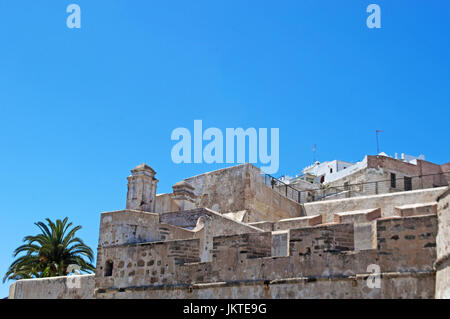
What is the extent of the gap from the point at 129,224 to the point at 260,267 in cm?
360

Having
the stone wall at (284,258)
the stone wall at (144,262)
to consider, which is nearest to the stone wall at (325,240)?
the stone wall at (284,258)

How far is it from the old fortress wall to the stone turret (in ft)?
0.08

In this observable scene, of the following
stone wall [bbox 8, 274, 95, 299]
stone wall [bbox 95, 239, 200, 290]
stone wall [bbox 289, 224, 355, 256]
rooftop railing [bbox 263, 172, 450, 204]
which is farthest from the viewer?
rooftop railing [bbox 263, 172, 450, 204]

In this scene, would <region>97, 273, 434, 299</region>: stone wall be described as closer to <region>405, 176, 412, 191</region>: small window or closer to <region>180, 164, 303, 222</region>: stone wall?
<region>180, 164, 303, 222</region>: stone wall

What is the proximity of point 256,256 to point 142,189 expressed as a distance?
15.8 ft

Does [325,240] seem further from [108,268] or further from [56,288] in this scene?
[56,288]

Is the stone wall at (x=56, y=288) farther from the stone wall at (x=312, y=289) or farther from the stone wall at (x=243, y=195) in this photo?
the stone wall at (x=243, y=195)

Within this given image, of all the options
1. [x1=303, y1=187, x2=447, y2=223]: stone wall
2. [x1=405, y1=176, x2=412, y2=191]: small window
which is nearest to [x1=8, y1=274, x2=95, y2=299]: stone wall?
[x1=303, y1=187, x2=447, y2=223]: stone wall

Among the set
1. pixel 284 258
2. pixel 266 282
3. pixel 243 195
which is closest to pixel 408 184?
pixel 243 195

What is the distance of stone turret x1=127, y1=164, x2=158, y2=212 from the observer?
15.6 m

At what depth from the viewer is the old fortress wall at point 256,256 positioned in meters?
9.96

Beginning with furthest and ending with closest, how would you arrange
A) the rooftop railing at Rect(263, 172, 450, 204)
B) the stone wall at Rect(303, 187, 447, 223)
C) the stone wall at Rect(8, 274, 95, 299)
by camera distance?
1. the rooftop railing at Rect(263, 172, 450, 204)
2. the stone wall at Rect(303, 187, 447, 223)
3. the stone wall at Rect(8, 274, 95, 299)

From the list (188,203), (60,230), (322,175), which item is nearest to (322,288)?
(188,203)

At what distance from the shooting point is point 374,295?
33.2ft
